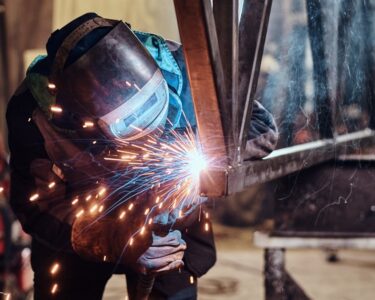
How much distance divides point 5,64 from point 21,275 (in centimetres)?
242

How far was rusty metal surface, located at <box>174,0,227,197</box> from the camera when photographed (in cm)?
142

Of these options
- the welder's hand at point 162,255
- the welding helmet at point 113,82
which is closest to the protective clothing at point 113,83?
the welding helmet at point 113,82

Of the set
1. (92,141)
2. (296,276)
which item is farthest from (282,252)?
(296,276)

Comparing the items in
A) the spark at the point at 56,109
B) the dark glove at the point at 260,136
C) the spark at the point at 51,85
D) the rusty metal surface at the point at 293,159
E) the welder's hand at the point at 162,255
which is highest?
the spark at the point at 51,85

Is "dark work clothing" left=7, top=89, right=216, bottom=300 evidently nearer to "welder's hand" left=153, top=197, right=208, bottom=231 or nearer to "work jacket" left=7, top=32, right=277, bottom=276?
"work jacket" left=7, top=32, right=277, bottom=276

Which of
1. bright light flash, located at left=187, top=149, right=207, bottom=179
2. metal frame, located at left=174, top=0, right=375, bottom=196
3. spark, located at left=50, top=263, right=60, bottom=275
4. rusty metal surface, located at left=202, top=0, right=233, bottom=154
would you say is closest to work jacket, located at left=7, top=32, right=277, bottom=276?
spark, located at left=50, top=263, right=60, bottom=275

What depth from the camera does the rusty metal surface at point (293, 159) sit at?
1.74 m

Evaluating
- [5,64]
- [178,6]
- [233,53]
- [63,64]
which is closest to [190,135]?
[63,64]

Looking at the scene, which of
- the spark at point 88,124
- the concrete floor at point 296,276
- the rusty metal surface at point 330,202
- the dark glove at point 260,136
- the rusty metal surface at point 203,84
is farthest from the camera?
the concrete floor at point 296,276

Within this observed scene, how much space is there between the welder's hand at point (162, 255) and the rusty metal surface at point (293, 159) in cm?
42

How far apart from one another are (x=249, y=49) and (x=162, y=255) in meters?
0.85

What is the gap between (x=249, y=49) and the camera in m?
1.66

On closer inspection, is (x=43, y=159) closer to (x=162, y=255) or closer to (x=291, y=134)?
(x=162, y=255)

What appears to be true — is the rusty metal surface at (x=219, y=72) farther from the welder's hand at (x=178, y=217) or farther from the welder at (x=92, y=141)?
the welder's hand at (x=178, y=217)
